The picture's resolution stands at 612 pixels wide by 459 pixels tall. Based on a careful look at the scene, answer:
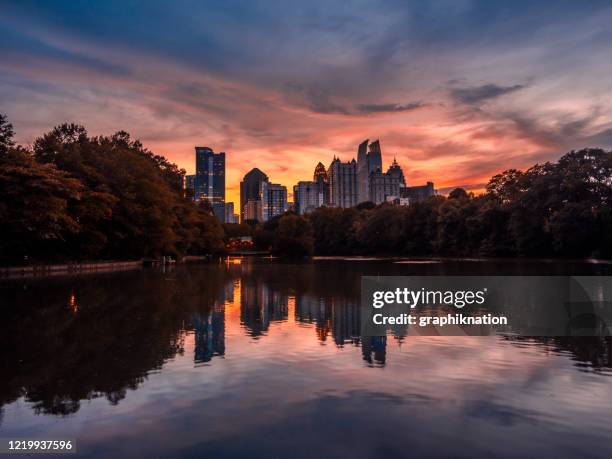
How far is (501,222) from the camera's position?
89125 mm

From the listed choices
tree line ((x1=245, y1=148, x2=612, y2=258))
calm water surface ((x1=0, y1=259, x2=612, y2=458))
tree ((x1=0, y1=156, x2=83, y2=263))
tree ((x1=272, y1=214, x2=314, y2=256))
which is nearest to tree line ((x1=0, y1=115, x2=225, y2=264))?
tree ((x1=0, y1=156, x2=83, y2=263))

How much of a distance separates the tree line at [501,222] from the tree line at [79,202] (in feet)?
149

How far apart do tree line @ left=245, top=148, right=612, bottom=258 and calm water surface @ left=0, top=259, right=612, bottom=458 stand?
60344mm

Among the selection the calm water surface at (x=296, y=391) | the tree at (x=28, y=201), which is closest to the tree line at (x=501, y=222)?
the tree at (x=28, y=201)

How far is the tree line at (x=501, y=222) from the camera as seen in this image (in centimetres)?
6769

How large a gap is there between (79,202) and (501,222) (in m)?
65.0

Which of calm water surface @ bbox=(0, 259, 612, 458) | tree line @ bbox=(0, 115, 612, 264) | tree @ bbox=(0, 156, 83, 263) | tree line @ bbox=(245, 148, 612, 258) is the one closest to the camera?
calm water surface @ bbox=(0, 259, 612, 458)

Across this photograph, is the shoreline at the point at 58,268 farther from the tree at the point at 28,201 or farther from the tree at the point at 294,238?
the tree at the point at 294,238

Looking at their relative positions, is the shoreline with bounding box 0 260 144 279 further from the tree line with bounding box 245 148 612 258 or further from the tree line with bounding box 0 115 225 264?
the tree line with bounding box 245 148 612 258

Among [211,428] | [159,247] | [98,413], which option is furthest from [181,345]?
[159,247]

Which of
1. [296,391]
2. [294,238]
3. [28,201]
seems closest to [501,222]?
[294,238]

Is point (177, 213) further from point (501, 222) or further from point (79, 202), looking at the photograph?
point (501, 222)

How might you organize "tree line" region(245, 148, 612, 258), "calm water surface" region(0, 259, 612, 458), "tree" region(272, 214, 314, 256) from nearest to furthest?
"calm water surface" region(0, 259, 612, 458), "tree line" region(245, 148, 612, 258), "tree" region(272, 214, 314, 256)

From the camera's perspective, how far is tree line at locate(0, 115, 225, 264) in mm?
37406
